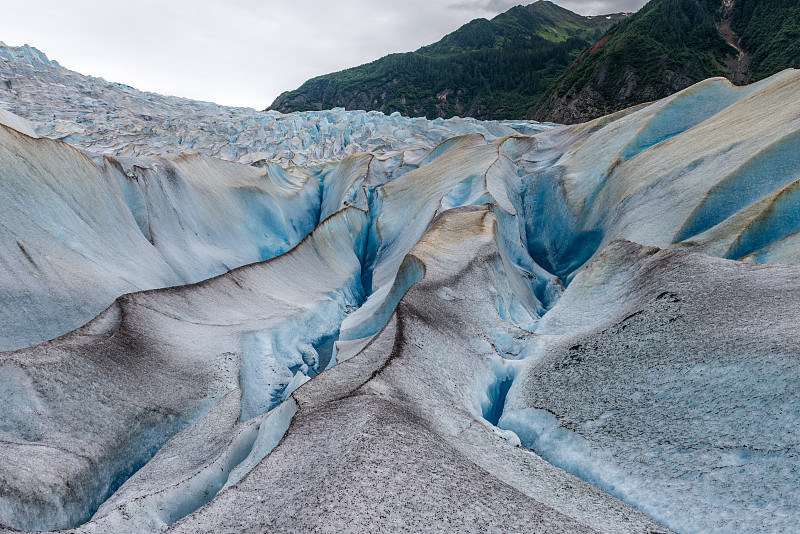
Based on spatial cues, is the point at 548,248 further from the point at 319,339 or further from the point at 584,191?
the point at 319,339

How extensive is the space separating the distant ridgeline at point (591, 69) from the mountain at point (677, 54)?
0.12 meters

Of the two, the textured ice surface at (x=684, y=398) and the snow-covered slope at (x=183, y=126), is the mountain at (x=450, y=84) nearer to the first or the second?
the snow-covered slope at (x=183, y=126)

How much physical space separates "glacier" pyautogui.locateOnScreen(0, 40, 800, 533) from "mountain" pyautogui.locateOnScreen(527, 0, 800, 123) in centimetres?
4808

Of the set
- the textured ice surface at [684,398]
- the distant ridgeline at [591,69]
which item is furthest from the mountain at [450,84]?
the textured ice surface at [684,398]

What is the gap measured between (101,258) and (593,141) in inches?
510

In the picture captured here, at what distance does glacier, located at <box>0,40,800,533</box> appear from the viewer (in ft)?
9.34

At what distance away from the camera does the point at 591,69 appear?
58.5m

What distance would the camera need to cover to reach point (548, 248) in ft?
38.8

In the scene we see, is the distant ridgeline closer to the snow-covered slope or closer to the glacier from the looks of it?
the snow-covered slope

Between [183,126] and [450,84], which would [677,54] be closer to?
[450,84]

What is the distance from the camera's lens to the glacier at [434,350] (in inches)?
112

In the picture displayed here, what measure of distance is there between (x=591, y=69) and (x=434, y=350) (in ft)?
214

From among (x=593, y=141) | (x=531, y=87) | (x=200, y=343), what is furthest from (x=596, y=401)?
(x=531, y=87)

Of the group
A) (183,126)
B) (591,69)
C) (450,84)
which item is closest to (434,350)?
(183,126)
